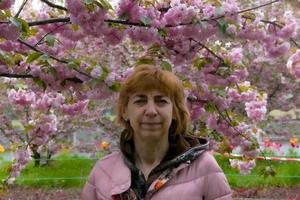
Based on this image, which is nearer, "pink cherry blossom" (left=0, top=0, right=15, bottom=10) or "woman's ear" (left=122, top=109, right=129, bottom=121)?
"woman's ear" (left=122, top=109, right=129, bottom=121)

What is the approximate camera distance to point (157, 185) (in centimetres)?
193

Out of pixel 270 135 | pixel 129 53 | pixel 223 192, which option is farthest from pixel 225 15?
pixel 270 135

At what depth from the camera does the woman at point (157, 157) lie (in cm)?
191

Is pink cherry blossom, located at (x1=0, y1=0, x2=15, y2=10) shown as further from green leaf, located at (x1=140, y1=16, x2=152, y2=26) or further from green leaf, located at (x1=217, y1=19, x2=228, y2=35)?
green leaf, located at (x1=217, y1=19, x2=228, y2=35)

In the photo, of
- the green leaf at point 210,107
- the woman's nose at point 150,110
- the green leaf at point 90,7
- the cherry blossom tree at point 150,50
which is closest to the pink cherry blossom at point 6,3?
the cherry blossom tree at point 150,50

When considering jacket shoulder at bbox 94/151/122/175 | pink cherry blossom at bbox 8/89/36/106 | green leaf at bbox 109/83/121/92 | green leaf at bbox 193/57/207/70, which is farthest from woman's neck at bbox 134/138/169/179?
pink cherry blossom at bbox 8/89/36/106

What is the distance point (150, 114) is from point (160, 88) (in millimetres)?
114

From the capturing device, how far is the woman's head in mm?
1984

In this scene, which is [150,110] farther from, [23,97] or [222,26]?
[23,97]

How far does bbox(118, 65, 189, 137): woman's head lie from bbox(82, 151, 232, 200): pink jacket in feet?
0.56

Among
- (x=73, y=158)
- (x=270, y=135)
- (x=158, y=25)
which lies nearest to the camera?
(x=158, y=25)

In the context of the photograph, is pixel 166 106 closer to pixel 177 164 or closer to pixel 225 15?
pixel 177 164

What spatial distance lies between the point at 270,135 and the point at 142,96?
32.6ft

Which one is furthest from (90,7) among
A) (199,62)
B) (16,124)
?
(16,124)
